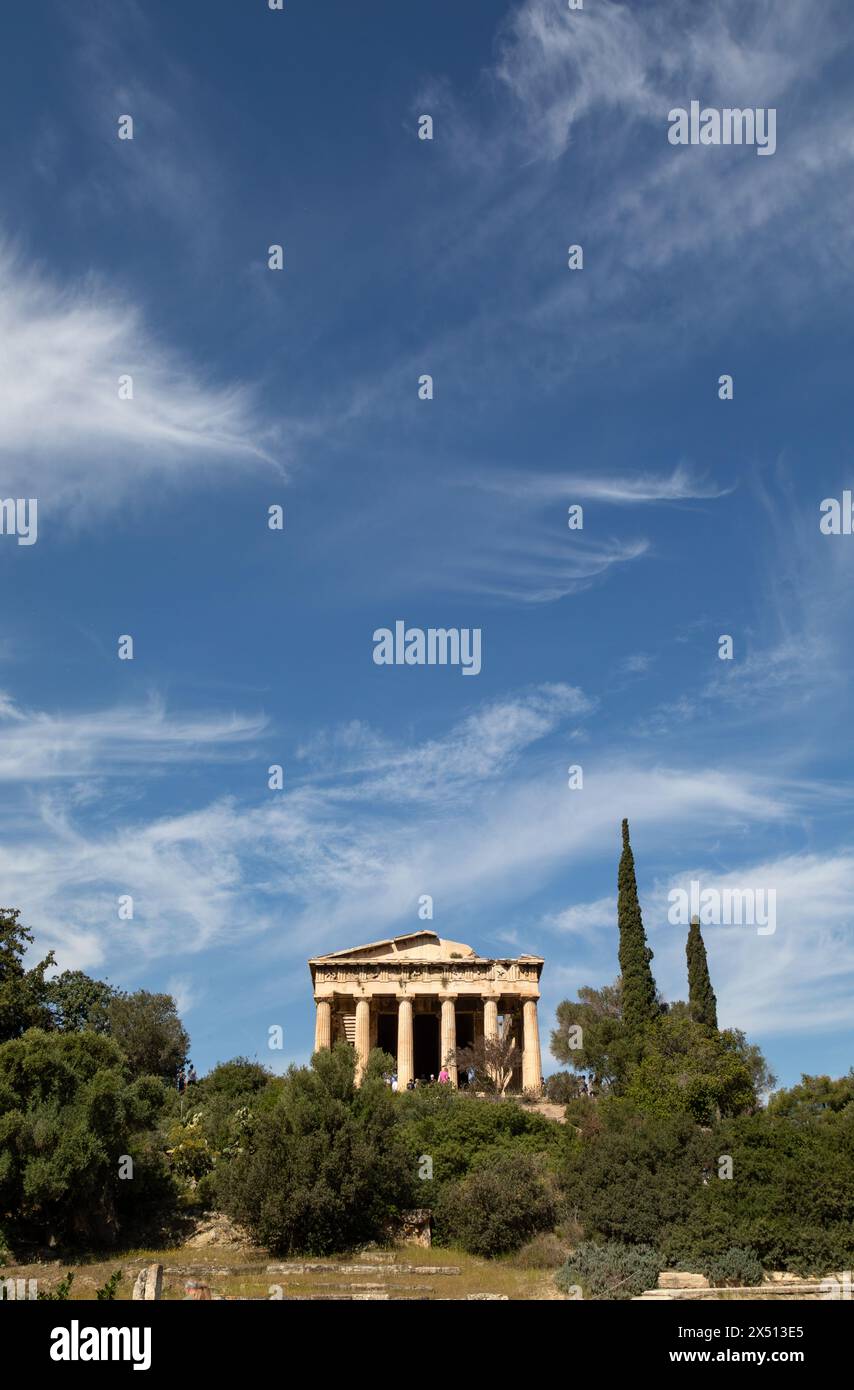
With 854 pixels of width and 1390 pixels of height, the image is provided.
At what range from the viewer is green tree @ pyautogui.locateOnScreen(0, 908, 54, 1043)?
5128 centimetres

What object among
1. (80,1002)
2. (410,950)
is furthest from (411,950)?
(80,1002)

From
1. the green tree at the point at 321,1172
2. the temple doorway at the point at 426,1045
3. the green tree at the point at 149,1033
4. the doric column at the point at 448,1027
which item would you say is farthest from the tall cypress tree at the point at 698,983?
the green tree at the point at 149,1033

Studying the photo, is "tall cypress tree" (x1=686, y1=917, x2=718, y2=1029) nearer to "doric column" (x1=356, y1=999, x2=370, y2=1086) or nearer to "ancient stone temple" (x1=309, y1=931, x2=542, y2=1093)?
"ancient stone temple" (x1=309, y1=931, x2=542, y2=1093)

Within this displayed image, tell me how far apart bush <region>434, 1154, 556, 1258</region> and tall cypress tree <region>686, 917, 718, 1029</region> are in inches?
961

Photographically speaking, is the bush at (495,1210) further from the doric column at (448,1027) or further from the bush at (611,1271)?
the doric column at (448,1027)

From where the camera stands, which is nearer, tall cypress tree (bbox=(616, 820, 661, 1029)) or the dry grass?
the dry grass

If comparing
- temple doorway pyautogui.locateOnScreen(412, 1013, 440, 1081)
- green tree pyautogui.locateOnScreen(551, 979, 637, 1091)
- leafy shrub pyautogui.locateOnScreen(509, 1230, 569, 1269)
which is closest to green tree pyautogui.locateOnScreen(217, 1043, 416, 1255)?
leafy shrub pyautogui.locateOnScreen(509, 1230, 569, 1269)

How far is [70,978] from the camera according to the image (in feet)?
225

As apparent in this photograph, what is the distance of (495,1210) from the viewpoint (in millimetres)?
32094

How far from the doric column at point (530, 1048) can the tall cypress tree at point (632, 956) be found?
7.22 meters
